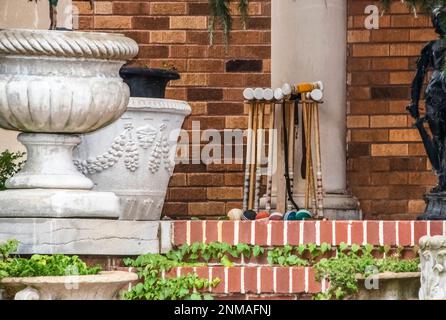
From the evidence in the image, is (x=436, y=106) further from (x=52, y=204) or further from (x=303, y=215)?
(x=52, y=204)

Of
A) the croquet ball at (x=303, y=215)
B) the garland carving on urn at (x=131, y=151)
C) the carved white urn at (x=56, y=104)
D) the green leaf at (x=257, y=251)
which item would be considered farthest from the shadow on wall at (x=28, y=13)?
the green leaf at (x=257, y=251)

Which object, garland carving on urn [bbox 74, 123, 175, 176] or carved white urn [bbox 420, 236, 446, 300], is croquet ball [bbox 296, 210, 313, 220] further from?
carved white urn [bbox 420, 236, 446, 300]

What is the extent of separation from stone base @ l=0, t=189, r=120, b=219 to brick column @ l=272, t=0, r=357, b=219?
236cm

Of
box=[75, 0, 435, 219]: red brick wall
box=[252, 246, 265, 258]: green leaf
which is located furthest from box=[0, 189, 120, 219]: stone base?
box=[75, 0, 435, 219]: red brick wall

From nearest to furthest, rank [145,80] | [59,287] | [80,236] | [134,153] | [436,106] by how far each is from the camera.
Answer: [59,287], [80,236], [436,106], [134,153], [145,80]

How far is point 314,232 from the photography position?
7.09 metres

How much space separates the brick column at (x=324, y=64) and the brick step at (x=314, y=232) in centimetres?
209

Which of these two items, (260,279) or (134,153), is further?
(134,153)

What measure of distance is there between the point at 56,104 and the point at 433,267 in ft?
5.50

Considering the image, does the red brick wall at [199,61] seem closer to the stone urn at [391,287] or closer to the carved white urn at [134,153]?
the carved white urn at [134,153]

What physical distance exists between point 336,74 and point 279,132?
1.46 ft

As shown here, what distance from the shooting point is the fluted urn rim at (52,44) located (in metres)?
6.93

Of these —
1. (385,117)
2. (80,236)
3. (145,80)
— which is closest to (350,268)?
(80,236)
